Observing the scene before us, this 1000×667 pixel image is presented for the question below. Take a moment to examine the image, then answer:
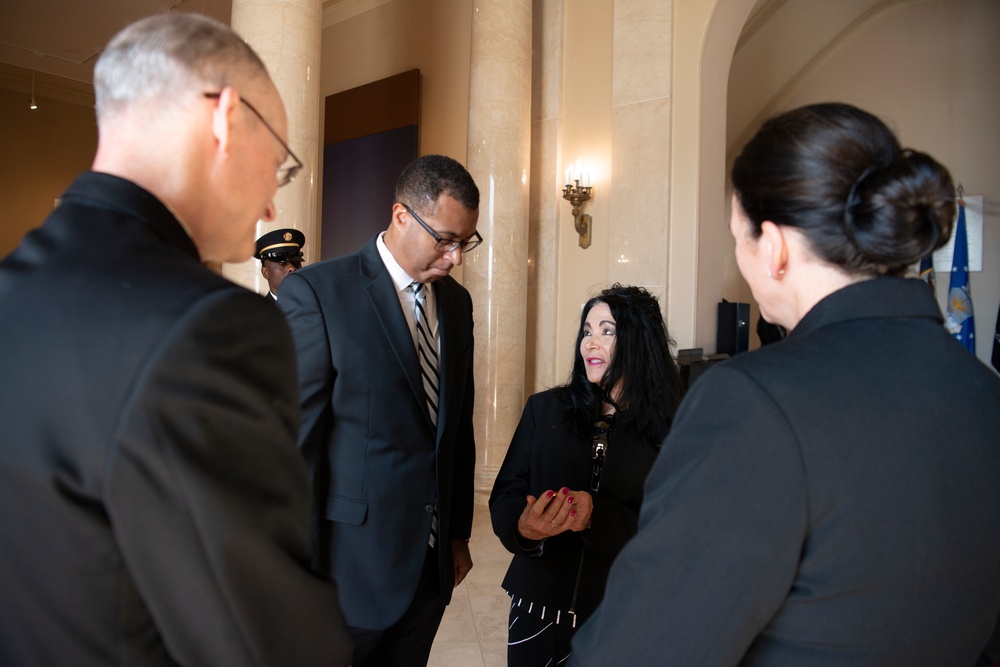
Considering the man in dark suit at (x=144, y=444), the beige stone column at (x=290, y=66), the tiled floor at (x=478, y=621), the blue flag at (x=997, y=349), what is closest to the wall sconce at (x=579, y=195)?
A: the beige stone column at (x=290, y=66)

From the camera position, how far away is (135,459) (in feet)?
2.26

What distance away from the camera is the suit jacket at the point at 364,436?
6.09 ft

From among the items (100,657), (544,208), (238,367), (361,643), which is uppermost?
(544,208)

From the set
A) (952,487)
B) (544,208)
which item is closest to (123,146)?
(952,487)

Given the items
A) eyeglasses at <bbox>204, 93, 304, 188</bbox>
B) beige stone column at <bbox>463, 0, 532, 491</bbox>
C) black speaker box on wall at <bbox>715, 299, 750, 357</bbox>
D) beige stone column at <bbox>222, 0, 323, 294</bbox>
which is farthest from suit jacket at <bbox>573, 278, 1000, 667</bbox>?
black speaker box on wall at <bbox>715, 299, 750, 357</bbox>

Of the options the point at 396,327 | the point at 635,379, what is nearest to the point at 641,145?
the point at 635,379

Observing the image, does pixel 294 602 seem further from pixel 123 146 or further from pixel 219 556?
pixel 123 146

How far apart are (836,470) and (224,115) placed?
884 mm

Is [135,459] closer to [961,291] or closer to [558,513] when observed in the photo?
[558,513]

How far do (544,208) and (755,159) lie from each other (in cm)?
531

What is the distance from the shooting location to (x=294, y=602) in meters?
0.82

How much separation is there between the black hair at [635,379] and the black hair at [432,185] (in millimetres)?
718

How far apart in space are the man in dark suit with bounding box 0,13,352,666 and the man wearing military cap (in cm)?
306

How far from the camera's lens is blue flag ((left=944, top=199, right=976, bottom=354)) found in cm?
712
